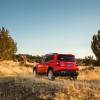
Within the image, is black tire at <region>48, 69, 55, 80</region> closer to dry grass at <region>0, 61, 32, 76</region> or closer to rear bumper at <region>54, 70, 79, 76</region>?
rear bumper at <region>54, 70, 79, 76</region>

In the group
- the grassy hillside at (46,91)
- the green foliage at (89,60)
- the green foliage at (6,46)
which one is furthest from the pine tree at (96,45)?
the grassy hillside at (46,91)

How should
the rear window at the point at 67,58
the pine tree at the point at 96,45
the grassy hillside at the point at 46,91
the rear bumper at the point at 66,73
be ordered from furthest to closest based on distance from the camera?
the pine tree at the point at 96,45
the rear window at the point at 67,58
the rear bumper at the point at 66,73
the grassy hillside at the point at 46,91

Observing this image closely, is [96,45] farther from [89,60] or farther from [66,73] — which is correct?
[66,73]

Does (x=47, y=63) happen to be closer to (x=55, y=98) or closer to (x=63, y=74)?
(x=63, y=74)

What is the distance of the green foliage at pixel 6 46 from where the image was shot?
184ft

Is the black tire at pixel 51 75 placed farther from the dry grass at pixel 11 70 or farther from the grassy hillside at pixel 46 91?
the dry grass at pixel 11 70

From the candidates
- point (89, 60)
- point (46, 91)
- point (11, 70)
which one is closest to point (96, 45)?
point (89, 60)

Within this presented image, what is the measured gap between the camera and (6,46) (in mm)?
56562

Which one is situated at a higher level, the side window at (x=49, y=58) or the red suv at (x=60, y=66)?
the side window at (x=49, y=58)

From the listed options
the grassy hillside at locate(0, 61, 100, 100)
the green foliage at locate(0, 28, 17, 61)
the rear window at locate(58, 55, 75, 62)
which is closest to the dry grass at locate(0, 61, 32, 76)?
the green foliage at locate(0, 28, 17, 61)

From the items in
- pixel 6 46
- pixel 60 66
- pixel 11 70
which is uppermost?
pixel 6 46

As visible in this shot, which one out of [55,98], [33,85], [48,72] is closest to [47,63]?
[48,72]

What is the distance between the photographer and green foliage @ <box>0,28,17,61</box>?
184 feet

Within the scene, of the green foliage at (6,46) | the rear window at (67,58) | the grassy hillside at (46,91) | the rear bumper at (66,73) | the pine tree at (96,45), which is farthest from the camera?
the pine tree at (96,45)
